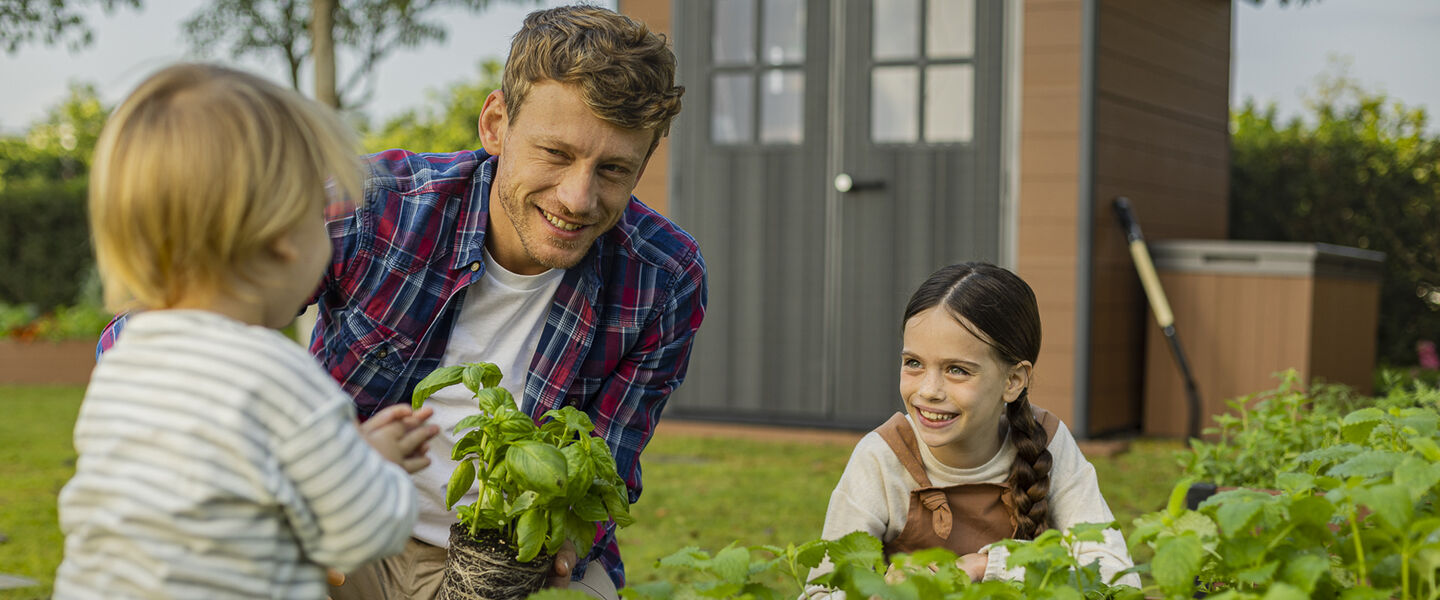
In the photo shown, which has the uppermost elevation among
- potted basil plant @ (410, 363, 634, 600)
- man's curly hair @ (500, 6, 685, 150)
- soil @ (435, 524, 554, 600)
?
man's curly hair @ (500, 6, 685, 150)

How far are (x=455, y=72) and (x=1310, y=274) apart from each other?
1977 cm

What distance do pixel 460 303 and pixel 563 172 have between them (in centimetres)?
36

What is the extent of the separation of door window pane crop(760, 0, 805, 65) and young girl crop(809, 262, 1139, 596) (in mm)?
4682

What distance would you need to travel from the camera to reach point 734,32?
22.4 feet

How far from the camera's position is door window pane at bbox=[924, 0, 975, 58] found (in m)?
6.38

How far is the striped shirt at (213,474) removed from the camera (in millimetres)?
1093

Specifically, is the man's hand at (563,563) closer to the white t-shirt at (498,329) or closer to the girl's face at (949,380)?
the white t-shirt at (498,329)

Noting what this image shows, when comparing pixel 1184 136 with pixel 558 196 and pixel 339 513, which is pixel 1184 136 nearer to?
pixel 558 196

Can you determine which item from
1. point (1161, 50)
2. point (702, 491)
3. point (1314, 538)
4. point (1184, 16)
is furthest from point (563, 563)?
point (1184, 16)

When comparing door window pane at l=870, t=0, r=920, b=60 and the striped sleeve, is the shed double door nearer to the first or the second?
door window pane at l=870, t=0, r=920, b=60

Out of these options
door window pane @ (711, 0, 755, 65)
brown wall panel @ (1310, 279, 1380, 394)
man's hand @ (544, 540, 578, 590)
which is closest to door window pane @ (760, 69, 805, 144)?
door window pane @ (711, 0, 755, 65)

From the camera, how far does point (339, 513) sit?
1112mm

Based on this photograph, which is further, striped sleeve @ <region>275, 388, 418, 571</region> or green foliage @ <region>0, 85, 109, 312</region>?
green foliage @ <region>0, 85, 109, 312</region>

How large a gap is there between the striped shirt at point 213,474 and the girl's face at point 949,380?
111 centimetres
